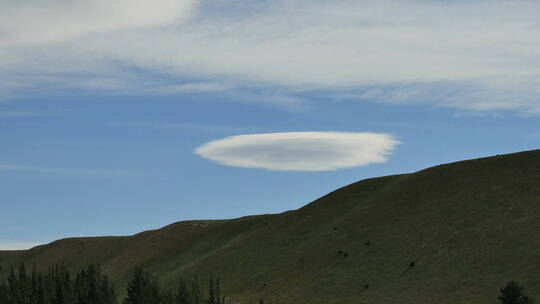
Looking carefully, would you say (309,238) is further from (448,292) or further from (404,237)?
Result: (448,292)

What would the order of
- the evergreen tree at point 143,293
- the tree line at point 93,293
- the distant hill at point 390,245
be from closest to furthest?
the distant hill at point 390,245 → the evergreen tree at point 143,293 → the tree line at point 93,293

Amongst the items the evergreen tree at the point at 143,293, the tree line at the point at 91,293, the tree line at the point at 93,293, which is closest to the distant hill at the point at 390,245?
the tree line at the point at 93,293

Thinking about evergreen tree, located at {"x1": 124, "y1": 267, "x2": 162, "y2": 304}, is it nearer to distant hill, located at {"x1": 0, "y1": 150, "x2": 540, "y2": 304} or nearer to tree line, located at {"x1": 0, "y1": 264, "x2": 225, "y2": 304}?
tree line, located at {"x1": 0, "y1": 264, "x2": 225, "y2": 304}

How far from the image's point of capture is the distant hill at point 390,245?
3017 inches

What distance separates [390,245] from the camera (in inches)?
3718

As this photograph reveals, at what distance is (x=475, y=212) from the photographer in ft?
314

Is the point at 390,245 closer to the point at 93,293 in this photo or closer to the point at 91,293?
the point at 93,293

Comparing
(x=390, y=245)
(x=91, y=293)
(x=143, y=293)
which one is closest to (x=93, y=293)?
(x=91, y=293)

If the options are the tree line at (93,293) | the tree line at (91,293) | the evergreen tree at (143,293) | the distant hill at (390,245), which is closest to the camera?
the distant hill at (390,245)

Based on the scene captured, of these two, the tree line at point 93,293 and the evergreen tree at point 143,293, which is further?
the tree line at point 93,293

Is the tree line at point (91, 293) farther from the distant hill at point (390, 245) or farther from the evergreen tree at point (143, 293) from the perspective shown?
the distant hill at point (390, 245)

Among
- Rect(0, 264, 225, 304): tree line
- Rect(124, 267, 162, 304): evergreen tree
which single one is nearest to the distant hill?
Rect(0, 264, 225, 304): tree line

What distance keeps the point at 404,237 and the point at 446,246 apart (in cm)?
961

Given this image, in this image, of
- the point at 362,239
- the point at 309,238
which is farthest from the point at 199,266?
the point at 362,239
